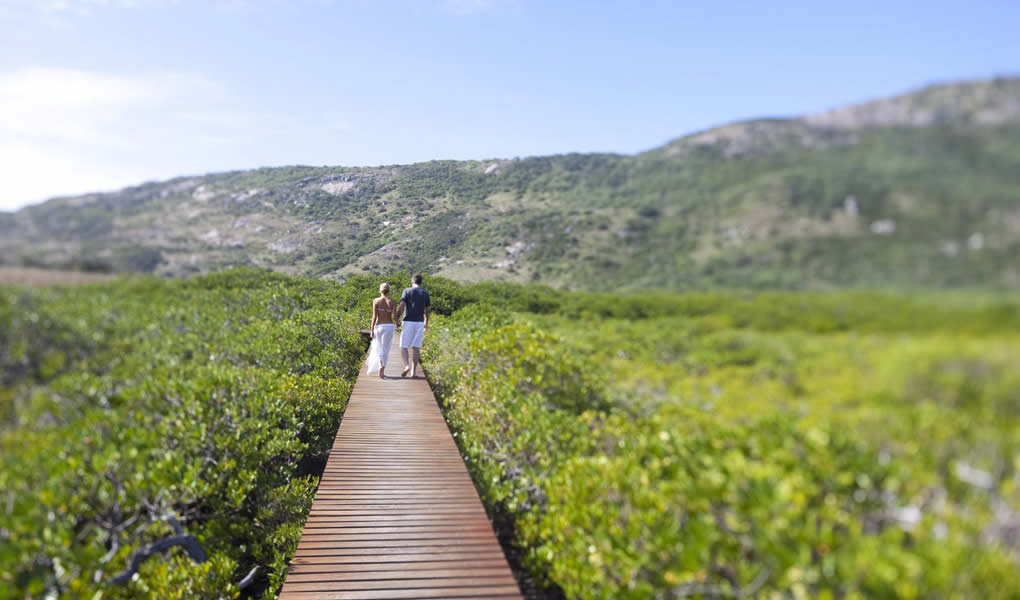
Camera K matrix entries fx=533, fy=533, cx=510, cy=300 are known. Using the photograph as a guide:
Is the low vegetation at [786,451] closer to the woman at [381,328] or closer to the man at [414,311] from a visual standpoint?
the man at [414,311]

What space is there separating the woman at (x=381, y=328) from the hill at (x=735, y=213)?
154 cm

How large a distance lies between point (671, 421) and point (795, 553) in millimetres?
1015

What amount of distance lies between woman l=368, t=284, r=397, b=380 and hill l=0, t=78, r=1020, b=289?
1.54m

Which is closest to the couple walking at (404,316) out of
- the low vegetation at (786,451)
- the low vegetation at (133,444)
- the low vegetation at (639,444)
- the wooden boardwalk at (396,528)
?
the wooden boardwalk at (396,528)

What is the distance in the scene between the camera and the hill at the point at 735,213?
186cm

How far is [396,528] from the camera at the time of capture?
3.85 meters

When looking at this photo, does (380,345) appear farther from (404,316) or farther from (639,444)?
(639,444)

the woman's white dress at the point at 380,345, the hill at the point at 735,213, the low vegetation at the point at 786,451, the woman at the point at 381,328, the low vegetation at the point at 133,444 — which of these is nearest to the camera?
the low vegetation at the point at 786,451

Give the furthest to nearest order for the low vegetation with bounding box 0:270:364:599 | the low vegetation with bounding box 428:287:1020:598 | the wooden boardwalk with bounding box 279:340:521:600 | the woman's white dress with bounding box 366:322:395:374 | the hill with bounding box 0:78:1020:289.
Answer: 1. the woman's white dress with bounding box 366:322:395:374
2. the wooden boardwalk with bounding box 279:340:521:600
3. the low vegetation with bounding box 0:270:364:599
4. the hill with bounding box 0:78:1020:289
5. the low vegetation with bounding box 428:287:1020:598

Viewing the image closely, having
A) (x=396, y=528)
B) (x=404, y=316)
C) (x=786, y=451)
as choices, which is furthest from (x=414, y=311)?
(x=786, y=451)

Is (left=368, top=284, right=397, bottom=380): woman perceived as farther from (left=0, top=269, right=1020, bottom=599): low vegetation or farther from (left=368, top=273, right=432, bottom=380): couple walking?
(left=0, top=269, right=1020, bottom=599): low vegetation

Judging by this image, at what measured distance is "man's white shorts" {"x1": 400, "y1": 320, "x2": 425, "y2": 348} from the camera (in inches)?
287

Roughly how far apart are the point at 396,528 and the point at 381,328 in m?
3.90

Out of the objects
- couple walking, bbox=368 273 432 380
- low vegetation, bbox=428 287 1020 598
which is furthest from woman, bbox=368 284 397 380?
low vegetation, bbox=428 287 1020 598
